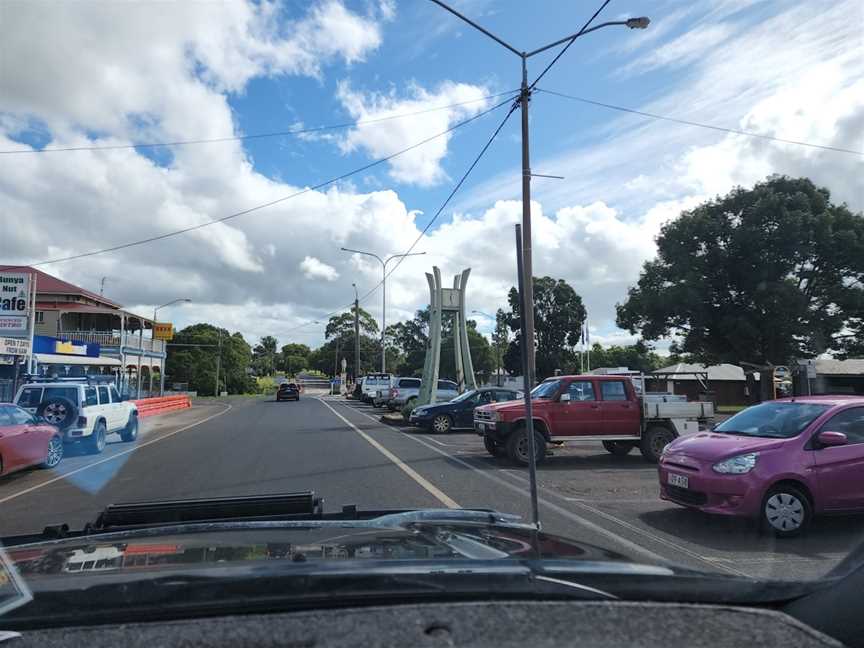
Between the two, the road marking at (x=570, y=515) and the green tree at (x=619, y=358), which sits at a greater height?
the green tree at (x=619, y=358)

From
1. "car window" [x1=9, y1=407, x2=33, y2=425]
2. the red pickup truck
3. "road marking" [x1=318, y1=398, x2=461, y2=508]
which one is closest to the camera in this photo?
"road marking" [x1=318, y1=398, x2=461, y2=508]

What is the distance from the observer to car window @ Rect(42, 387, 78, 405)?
1537 cm

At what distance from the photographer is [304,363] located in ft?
512

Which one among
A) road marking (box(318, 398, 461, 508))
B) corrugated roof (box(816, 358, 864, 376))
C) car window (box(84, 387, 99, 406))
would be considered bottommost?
road marking (box(318, 398, 461, 508))

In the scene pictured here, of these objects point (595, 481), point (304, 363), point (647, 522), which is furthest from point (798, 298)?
point (304, 363)

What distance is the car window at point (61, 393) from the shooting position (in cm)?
1537

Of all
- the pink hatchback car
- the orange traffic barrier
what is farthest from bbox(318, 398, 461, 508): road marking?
the orange traffic barrier

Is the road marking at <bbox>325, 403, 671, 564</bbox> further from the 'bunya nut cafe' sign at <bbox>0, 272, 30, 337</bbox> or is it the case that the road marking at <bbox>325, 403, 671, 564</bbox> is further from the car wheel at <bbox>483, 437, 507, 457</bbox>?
the 'bunya nut cafe' sign at <bbox>0, 272, 30, 337</bbox>

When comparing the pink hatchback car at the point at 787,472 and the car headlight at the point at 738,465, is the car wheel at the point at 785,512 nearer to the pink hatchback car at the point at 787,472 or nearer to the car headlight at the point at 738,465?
the pink hatchback car at the point at 787,472

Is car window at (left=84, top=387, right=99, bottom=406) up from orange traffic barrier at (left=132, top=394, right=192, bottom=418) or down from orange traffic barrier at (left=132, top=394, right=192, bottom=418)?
up

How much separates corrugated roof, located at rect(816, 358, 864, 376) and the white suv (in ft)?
148

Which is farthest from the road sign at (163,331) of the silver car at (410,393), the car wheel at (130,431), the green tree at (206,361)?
the car wheel at (130,431)

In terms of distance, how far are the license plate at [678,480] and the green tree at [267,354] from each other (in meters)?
137

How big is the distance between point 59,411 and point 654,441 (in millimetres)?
13063
